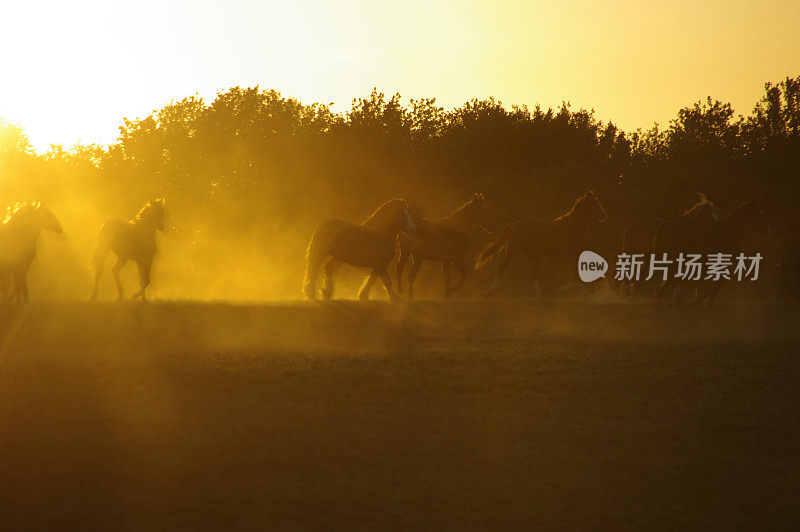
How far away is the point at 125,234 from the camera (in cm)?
2528

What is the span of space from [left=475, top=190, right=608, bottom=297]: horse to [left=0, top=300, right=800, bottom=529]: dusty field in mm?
6694

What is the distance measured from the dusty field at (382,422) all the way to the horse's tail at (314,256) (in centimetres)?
223

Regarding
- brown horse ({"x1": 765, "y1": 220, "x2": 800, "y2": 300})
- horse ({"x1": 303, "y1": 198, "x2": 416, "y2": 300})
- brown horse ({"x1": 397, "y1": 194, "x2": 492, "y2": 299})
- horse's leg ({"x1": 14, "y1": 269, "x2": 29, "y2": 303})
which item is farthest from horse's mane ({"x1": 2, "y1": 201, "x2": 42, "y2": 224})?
brown horse ({"x1": 765, "y1": 220, "x2": 800, "y2": 300})

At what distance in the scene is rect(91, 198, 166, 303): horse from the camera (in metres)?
25.2

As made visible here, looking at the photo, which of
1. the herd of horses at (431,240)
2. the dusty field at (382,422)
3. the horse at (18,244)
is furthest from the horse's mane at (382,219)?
the horse at (18,244)

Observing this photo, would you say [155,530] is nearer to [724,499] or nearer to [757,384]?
[724,499]

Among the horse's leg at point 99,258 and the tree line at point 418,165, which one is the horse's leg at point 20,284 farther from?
the tree line at point 418,165

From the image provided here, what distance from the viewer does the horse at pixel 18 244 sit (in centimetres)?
2367

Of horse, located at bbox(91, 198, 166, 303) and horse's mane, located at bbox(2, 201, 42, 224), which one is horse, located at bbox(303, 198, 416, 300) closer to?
horse, located at bbox(91, 198, 166, 303)

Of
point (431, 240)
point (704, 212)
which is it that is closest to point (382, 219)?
point (431, 240)

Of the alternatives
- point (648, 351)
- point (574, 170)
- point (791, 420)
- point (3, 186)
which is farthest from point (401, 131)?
point (791, 420)

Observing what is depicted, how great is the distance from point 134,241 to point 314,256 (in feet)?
15.1

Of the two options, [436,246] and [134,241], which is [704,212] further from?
[134,241]

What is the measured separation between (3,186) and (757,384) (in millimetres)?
59756
